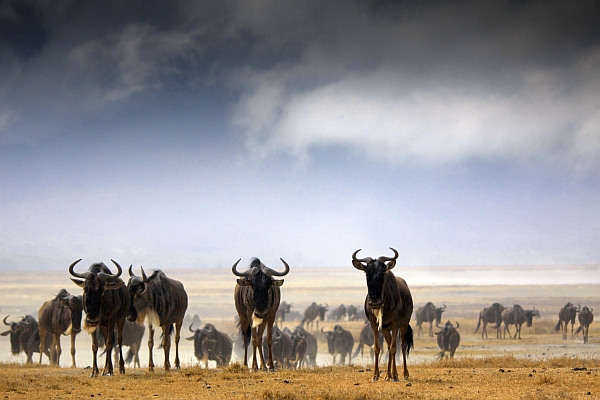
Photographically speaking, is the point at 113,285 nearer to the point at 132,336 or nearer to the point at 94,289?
the point at 94,289

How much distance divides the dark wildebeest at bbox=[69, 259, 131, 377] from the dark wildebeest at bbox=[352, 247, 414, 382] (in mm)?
5848

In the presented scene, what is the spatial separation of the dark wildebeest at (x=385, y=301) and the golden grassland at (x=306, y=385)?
782 mm

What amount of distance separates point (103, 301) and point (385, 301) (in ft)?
Answer: 22.0

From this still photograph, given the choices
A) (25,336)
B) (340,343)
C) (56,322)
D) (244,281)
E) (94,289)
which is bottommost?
(340,343)

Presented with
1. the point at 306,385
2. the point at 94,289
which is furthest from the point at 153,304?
the point at 306,385

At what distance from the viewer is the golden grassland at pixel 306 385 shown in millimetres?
12602

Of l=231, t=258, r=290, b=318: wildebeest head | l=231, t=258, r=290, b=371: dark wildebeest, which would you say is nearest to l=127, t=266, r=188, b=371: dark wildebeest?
l=231, t=258, r=290, b=371: dark wildebeest

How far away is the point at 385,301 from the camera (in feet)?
47.1

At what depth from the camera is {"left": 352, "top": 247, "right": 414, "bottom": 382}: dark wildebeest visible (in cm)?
1399

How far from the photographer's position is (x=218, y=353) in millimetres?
29203

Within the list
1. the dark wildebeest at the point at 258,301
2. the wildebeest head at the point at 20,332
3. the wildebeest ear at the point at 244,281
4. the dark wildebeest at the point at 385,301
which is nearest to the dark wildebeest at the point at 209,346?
the wildebeest head at the point at 20,332

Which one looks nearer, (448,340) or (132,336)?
(132,336)

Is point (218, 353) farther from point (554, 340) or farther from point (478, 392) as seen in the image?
point (554, 340)

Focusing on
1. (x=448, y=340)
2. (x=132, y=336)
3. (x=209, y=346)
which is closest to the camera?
(x=132, y=336)
